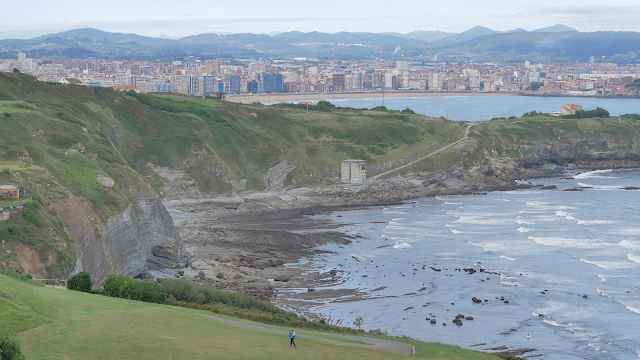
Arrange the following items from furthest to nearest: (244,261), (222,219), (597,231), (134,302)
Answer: (222,219) < (597,231) < (244,261) < (134,302)

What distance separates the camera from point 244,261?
179 feet

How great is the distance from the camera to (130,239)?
140ft

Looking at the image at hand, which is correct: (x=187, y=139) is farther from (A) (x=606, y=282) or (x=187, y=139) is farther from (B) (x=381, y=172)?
(A) (x=606, y=282)

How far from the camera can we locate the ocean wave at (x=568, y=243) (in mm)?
58938

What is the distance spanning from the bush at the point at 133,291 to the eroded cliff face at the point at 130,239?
144 inches

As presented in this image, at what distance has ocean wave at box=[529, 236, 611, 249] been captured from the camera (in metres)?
58.9

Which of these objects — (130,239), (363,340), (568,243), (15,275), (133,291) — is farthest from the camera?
(568,243)

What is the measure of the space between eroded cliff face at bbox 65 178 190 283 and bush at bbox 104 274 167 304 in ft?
12.0

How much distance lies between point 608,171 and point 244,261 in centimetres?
8136

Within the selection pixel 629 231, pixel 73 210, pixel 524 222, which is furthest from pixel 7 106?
pixel 629 231

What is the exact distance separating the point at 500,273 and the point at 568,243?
12.8 m

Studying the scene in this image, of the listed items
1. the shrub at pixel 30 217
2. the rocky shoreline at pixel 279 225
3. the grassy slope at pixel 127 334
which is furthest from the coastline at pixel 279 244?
the shrub at pixel 30 217

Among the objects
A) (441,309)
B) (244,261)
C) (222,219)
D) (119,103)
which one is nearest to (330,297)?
(441,309)

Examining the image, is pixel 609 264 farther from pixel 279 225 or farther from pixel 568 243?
pixel 279 225
